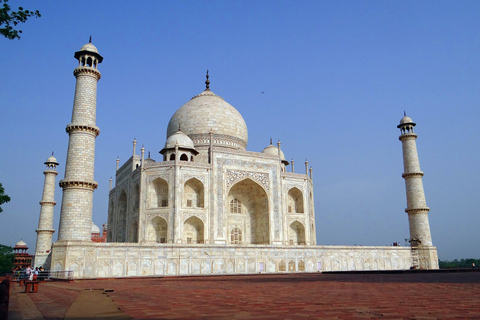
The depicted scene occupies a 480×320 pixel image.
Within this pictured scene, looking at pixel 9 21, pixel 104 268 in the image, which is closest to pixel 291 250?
pixel 104 268

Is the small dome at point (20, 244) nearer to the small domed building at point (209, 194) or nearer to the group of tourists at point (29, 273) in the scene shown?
the small domed building at point (209, 194)

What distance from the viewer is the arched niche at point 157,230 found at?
2244cm

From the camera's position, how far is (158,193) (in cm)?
2348

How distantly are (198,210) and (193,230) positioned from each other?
141 centimetres

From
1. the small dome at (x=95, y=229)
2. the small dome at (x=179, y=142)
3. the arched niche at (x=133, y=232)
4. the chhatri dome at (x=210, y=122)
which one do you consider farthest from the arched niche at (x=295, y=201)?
the small dome at (x=95, y=229)

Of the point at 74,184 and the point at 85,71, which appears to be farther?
the point at 85,71

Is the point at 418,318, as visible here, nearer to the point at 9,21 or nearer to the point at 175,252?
the point at 9,21

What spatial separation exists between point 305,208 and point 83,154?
1464 cm

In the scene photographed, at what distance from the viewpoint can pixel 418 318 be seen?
11.6ft

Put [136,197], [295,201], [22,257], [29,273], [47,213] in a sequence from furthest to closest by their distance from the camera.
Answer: [22,257]
[295,201]
[47,213]
[136,197]
[29,273]

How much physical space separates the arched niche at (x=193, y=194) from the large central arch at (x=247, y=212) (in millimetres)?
2128

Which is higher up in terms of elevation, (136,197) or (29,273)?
(136,197)

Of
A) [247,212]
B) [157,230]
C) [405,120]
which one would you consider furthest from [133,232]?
[405,120]

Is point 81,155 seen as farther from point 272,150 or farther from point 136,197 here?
point 272,150
